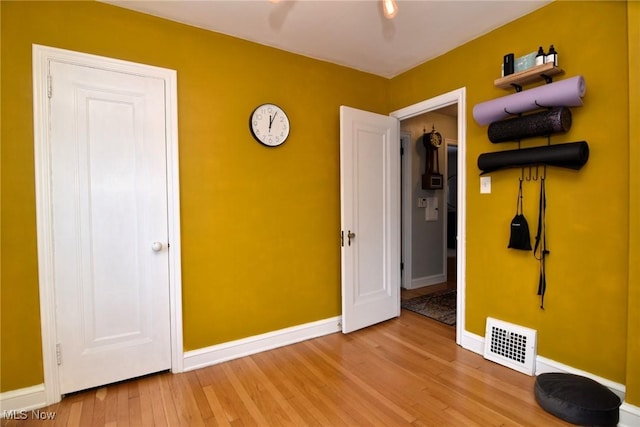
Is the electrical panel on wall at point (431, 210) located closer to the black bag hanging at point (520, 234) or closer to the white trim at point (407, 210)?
the white trim at point (407, 210)

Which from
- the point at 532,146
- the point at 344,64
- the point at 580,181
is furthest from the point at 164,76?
the point at 580,181

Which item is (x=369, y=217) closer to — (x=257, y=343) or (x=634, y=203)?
(x=257, y=343)

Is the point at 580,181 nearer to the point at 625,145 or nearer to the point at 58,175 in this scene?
the point at 625,145

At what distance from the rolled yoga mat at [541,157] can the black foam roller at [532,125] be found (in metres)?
0.10

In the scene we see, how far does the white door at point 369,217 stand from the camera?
9.66 feet

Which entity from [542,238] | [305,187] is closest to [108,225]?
[305,187]

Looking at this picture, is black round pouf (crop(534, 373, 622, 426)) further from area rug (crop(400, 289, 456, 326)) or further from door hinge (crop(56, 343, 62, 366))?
door hinge (crop(56, 343, 62, 366))

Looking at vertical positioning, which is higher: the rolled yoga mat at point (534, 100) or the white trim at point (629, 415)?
the rolled yoga mat at point (534, 100)

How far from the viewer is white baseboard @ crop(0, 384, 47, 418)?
6.17 feet

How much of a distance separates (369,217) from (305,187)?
71 centimetres

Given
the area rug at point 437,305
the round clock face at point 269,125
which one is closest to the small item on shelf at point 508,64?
the round clock face at point 269,125

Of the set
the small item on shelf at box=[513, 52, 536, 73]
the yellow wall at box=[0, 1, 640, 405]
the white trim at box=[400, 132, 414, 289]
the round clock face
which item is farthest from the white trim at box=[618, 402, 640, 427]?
the round clock face

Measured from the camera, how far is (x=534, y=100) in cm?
207

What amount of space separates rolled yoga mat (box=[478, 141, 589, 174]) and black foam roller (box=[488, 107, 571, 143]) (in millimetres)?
99
